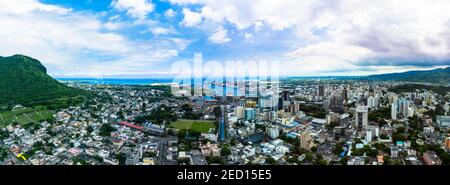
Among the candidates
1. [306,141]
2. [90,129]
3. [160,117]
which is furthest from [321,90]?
[90,129]

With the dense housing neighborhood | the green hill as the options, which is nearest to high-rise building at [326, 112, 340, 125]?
the dense housing neighborhood

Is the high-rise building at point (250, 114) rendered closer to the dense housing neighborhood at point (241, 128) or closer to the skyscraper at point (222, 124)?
the dense housing neighborhood at point (241, 128)

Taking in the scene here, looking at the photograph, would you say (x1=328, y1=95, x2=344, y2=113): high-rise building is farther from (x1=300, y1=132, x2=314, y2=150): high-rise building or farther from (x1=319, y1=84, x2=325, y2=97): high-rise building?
(x1=300, y1=132, x2=314, y2=150): high-rise building

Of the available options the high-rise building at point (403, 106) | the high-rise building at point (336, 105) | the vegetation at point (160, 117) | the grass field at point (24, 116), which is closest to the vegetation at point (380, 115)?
the high-rise building at point (403, 106)
